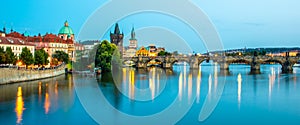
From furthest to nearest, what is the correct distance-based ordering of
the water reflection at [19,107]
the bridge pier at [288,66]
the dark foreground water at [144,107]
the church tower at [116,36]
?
A: the church tower at [116,36]
the bridge pier at [288,66]
the dark foreground water at [144,107]
the water reflection at [19,107]

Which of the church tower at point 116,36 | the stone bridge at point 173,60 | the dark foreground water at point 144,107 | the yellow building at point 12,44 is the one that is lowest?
the dark foreground water at point 144,107

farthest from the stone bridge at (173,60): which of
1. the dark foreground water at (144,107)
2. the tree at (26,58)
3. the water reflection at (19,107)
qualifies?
the water reflection at (19,107)

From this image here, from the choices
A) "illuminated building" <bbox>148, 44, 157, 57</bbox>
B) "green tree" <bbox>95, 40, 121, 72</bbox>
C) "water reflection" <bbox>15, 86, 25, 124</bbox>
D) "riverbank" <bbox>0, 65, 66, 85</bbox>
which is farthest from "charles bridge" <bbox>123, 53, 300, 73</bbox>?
"illuminated building" <bbox>148, 44, 157, 57</bbox>

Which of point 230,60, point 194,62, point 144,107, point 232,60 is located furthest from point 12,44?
point 230,60

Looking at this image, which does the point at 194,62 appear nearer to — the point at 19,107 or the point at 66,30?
the point at 66,30

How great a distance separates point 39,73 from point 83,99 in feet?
42.7

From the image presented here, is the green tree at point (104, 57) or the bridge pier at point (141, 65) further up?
the green tree at point (104, 57)

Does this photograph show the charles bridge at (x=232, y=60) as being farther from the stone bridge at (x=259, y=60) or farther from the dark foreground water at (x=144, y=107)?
the dark foreground water at (x=144, y=107)

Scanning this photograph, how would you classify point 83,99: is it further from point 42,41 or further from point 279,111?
point 42,41

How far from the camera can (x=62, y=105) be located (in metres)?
17.6

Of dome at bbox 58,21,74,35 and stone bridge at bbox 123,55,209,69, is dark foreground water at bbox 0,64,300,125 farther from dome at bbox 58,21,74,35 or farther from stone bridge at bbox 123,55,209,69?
dome at bbox 58,21,74,35

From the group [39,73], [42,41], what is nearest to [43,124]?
[39,73]

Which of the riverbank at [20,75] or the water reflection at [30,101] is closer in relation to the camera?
the water reflection at [30,101]

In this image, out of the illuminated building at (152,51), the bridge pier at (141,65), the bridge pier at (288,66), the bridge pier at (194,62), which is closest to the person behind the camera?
the bridge pier at (288,66)
